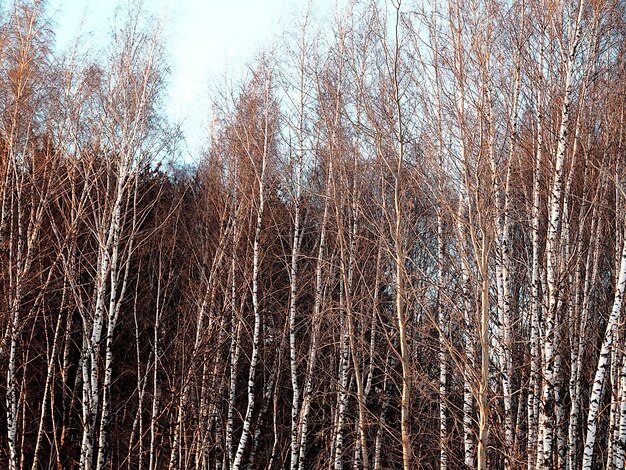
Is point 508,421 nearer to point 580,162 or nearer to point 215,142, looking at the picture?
point 580,162

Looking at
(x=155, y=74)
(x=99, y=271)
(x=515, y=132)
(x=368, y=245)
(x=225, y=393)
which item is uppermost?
(x=155, y=74)

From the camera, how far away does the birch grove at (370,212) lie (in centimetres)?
648

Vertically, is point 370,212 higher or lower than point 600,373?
higher

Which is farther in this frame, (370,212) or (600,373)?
(370,212)

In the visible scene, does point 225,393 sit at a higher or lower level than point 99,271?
lower

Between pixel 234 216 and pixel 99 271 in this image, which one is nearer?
pixel 99 271

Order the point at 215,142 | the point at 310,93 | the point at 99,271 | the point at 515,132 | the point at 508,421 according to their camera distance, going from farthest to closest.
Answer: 1. the point at 215,142
2. the point at 310,93
3. the point at 99,271
4. the point at 515,132
5. the point at 508,421

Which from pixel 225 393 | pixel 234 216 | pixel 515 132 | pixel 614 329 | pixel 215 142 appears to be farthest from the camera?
pixel 225 393

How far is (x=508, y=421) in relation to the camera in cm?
686

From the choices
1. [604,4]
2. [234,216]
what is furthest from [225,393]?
[604,4]

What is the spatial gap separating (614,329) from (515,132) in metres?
2.66

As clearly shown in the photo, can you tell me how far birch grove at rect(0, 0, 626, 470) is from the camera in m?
6.48

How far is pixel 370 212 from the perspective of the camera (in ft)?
23.6

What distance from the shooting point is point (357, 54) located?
9820 millimetres
